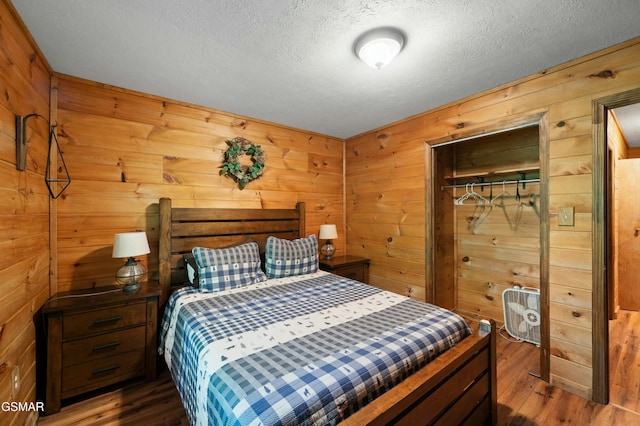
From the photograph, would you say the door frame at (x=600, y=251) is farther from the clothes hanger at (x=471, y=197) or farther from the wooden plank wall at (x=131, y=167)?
the wooden plank wall at (x=131, y=167)

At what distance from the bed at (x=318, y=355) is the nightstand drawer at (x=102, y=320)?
0.21 meters

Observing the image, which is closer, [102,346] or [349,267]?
[102,346]

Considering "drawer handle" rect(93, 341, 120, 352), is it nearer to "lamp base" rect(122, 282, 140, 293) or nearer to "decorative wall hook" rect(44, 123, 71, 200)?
"lamp base" rect(122, 282, 140, 293)

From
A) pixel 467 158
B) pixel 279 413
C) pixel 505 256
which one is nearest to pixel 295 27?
pixel 279 413

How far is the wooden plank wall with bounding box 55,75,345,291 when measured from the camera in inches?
85.6

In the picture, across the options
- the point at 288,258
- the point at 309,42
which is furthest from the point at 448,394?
the point at 309,42

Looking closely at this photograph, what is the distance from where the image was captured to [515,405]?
1.84m

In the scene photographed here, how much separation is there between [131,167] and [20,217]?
3.07 ft

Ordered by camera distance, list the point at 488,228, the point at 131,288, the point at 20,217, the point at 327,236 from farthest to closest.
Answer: the point at 327,236 → the point at 488,228 → the point at 131,288 → the point at 20,217

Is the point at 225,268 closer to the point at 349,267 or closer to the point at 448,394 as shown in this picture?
the point at 349,267

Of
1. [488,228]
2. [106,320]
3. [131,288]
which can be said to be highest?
[488,228]

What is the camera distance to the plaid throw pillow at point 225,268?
2.27 m

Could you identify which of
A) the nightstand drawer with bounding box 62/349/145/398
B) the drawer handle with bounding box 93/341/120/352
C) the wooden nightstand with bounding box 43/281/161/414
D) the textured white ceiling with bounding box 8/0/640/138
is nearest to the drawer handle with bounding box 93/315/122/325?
the wooden nightstand with bounding box 43/281/161/414

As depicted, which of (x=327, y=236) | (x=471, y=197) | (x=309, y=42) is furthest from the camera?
(x=327, y=236)
